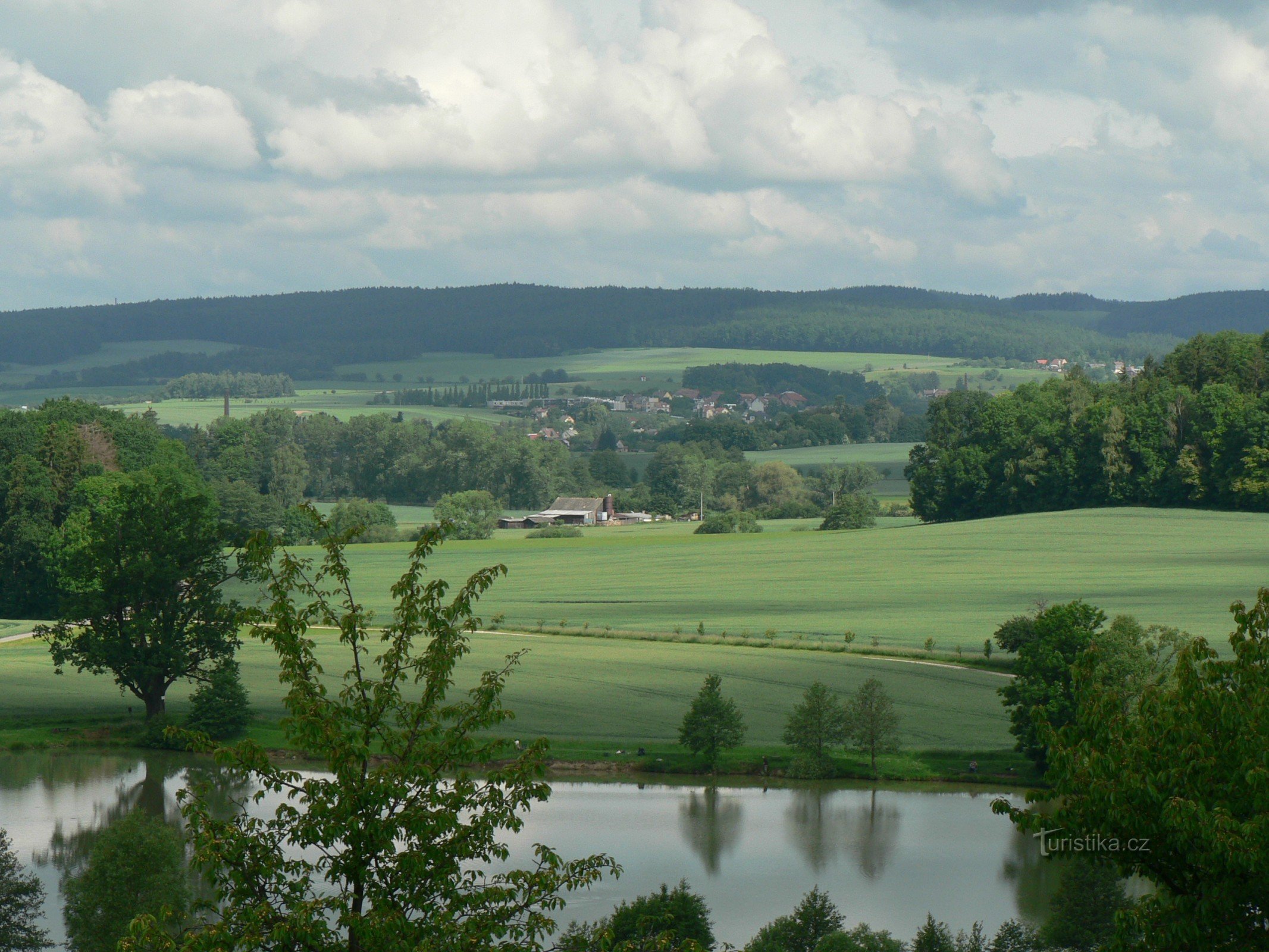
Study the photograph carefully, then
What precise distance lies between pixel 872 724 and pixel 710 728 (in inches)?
178

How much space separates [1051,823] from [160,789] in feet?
101

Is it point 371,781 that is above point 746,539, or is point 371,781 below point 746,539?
above

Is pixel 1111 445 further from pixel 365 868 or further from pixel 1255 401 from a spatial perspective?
pixel 365 868

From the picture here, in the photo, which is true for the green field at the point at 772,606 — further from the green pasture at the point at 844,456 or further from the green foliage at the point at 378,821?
the green pasture at the point at 844,456

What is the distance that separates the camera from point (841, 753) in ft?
137

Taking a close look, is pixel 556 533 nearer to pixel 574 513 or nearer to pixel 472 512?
pixel 472 512

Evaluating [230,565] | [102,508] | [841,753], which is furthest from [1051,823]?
[230,565]

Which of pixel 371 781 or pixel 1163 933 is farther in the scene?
pixel 1163 933

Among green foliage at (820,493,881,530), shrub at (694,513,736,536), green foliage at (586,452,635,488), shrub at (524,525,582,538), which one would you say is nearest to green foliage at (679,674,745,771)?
shrub at (524,525,582,538)

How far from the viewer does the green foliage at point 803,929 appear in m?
21.9

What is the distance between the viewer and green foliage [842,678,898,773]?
40.7m

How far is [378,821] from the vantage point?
10.8 metres

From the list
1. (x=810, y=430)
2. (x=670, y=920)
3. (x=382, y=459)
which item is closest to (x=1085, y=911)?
(x=670, y=920)

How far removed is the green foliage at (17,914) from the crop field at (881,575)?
3593 cm
